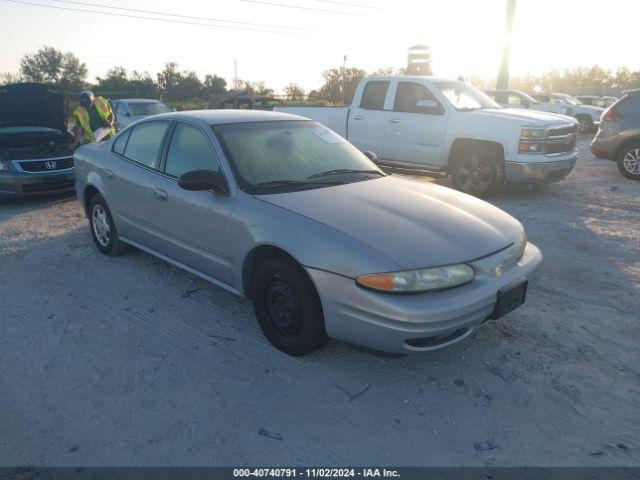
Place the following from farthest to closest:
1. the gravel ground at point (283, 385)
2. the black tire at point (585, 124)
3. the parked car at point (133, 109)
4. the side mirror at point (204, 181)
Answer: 1. the black tire at point (585, 124)
2. the parked car at point (133, 109)
3. the side mirror at point (204, 181)
4. the gravel ground at point (283, 385)

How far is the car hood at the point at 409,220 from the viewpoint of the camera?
9.37ft

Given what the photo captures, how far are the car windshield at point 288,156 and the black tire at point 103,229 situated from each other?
1.93 metres

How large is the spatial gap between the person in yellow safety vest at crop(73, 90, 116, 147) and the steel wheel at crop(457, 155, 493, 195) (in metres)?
6.00

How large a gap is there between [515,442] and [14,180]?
7.60m

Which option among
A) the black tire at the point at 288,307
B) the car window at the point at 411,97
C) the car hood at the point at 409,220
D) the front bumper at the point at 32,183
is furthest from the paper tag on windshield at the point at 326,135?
the front bumper at the point at 32,183

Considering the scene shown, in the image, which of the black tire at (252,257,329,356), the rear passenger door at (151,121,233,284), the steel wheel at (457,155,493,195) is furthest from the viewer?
the steel wheel at (457,155,493,195)

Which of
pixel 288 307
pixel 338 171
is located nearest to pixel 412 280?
pixel 288 307

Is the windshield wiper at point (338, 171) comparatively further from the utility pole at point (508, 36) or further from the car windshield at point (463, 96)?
the utility pole at point (508, 36)

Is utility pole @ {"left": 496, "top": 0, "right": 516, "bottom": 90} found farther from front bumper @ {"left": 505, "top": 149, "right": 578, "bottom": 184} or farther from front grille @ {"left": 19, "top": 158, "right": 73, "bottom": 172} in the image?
front grille @ {"left": 19, "top": 158, "right": 73, "bottom": 172}

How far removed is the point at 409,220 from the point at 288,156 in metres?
1.24

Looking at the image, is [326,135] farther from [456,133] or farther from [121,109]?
[121,109]

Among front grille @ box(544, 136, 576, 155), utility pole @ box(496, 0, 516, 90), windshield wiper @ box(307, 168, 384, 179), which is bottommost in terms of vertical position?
front grille @ box(544, 136, 576, 155)

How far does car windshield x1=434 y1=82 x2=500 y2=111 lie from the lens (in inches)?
Answer: 313

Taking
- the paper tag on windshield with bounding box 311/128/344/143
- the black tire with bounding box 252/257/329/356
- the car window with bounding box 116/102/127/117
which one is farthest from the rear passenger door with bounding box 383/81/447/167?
the car window with bounding box 116/102/127/117
